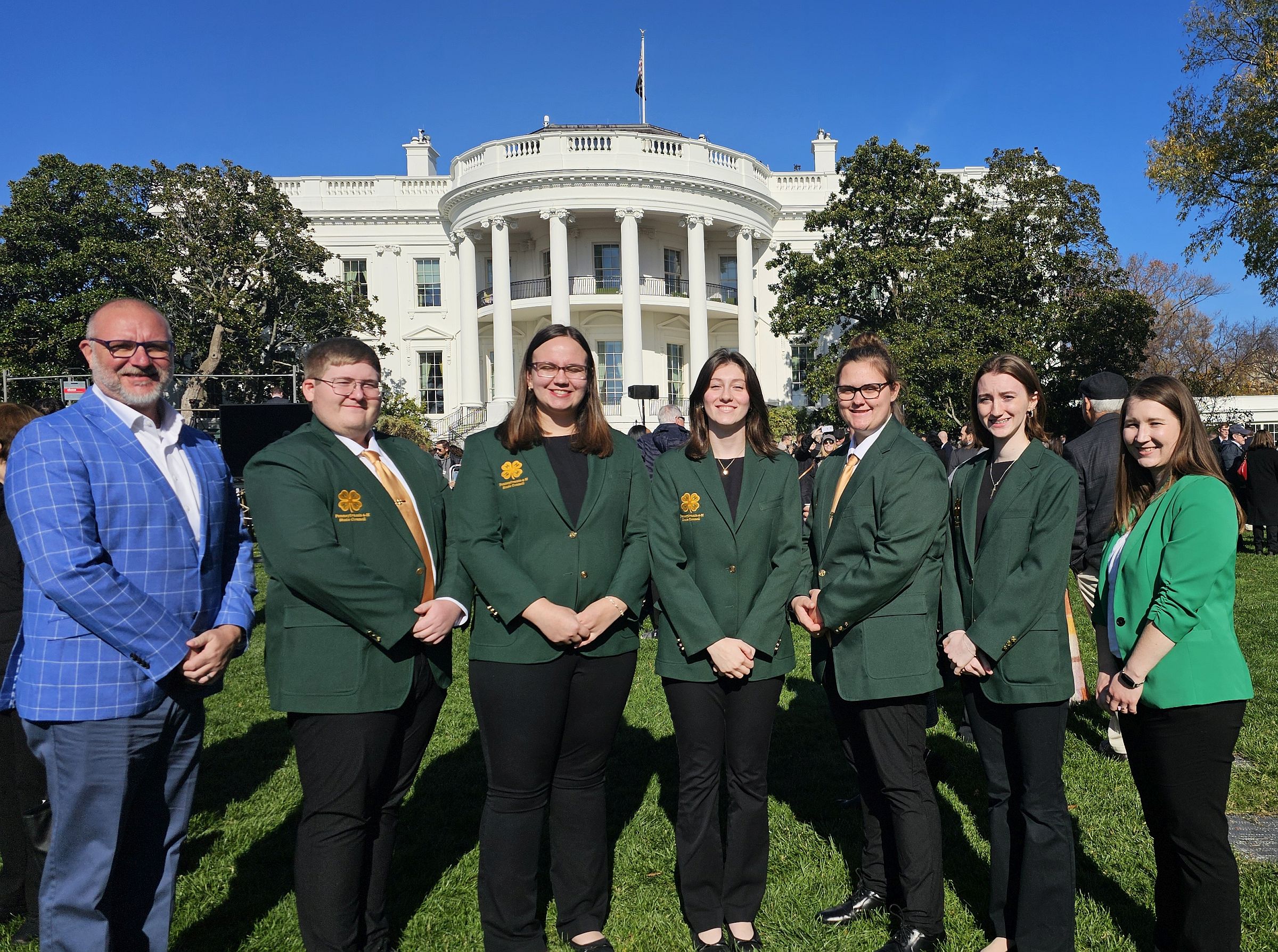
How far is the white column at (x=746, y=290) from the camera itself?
3281 cm

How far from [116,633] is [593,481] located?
1736 mm

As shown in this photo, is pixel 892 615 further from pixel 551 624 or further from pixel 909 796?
pixel 551 624

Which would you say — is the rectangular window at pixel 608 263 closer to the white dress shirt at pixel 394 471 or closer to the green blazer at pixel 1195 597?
the white dress shirt at pixel 394 471

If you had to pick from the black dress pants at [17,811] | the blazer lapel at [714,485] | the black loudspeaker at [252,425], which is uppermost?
the black loudspeaker at [252,425]

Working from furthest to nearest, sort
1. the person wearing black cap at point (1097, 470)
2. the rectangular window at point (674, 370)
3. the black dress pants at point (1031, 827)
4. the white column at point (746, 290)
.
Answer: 1. the rectangular window at point (674, 370)
2. the white column at point (746, 290)
3. the person wearing black cap at point (1097, 470)
4. the black dress pants at point (1031, 827)

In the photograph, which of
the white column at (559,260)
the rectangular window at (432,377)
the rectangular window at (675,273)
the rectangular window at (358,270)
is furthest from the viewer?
the rectangular window at (432,377)

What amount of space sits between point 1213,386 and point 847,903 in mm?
38838

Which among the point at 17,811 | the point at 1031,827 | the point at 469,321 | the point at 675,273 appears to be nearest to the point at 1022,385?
the point at 1031,827

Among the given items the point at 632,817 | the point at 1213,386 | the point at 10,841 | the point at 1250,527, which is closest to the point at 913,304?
the point at 1250,527

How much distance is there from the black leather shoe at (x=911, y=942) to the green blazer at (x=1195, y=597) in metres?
1.32

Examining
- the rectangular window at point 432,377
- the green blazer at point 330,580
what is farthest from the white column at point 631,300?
the green blazer at point 330,580

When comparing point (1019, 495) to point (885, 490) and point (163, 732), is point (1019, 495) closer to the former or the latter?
point (885, 490)

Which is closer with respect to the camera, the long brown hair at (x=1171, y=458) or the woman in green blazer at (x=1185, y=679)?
the woman in green blazer at (x=1185, y=679)

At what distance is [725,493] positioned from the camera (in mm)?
3482
